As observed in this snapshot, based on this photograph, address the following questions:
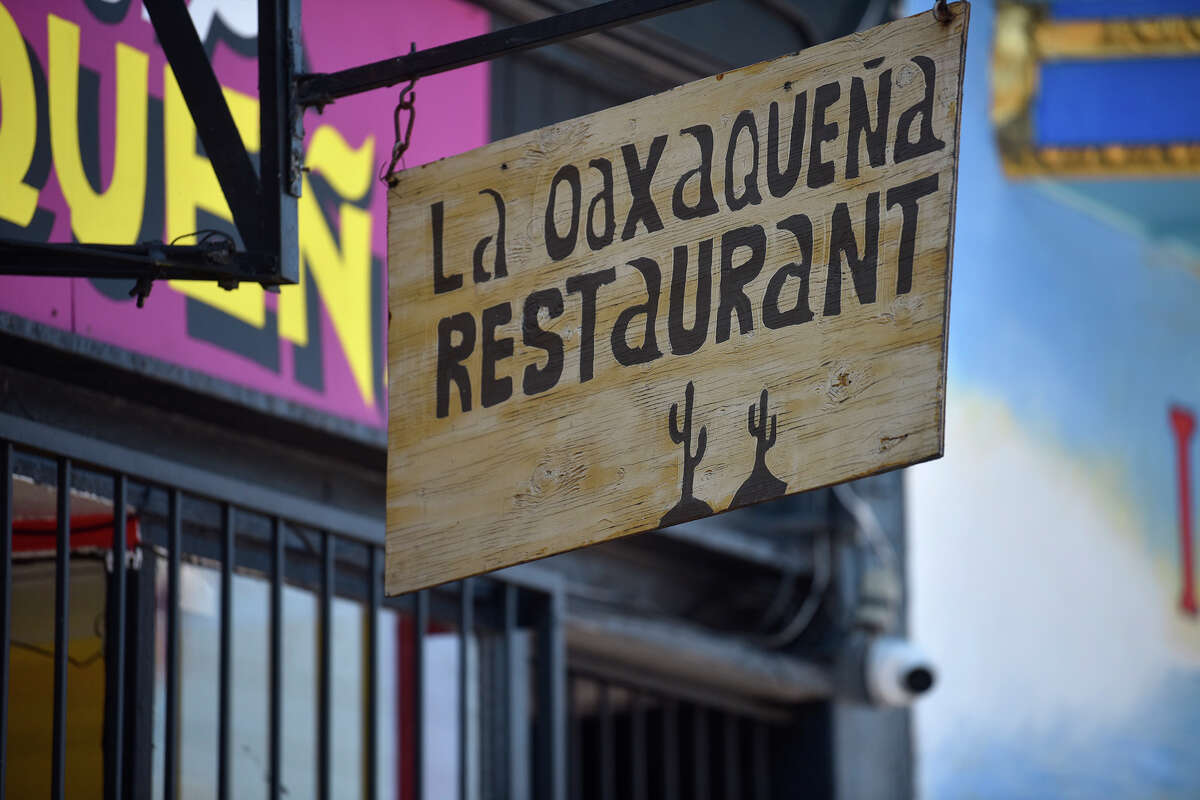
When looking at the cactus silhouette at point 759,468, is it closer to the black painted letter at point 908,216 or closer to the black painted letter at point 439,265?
the black painted letter at point 908,216

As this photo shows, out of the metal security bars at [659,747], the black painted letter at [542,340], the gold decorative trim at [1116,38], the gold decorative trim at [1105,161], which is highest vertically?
the gold decorative trim at [1116,38]

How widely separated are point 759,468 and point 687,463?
0.13m

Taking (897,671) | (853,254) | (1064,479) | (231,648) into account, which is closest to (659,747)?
(897,671)

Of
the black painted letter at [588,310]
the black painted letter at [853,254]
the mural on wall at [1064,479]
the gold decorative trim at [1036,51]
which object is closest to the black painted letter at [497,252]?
the black painted letter at [588,310]

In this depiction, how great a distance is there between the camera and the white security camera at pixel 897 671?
22.9 ft

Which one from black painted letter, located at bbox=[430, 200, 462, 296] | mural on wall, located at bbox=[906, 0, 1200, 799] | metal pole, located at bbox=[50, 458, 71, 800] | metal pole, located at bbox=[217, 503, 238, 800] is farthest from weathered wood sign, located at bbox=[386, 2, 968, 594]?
mural on wall, located at bbox=[906, 0, 1200, 799]

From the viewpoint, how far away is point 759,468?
9.70 feet

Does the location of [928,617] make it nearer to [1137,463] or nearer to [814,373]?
[1137,463]

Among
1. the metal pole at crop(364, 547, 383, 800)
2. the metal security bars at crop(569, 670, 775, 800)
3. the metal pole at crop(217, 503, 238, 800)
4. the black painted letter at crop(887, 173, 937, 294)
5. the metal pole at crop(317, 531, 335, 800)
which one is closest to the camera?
the black painted letter at crop(887, 173, 937, 294)

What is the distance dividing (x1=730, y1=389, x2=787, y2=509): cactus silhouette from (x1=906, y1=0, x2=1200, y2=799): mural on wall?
15.8 feet

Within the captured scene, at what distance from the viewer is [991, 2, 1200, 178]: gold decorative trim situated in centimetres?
831

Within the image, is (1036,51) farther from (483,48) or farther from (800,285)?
(800,285)

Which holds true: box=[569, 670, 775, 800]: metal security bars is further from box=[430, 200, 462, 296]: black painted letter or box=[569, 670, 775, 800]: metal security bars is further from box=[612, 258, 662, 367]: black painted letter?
box=[612, 258, 662, 367]: black painted letter

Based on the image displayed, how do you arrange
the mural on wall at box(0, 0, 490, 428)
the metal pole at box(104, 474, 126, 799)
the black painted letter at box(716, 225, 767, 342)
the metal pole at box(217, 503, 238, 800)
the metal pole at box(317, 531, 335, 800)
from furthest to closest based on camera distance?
the metal pole at box(317, 531, 335, 800) < the mural on wall at box(0, 0, 490, 428) < the metal pole at box(217, 503, 238, 800) < the metal pole at box(104, 474, 126, 799) < the black painted letter at box(716, 225, 767, 342)
